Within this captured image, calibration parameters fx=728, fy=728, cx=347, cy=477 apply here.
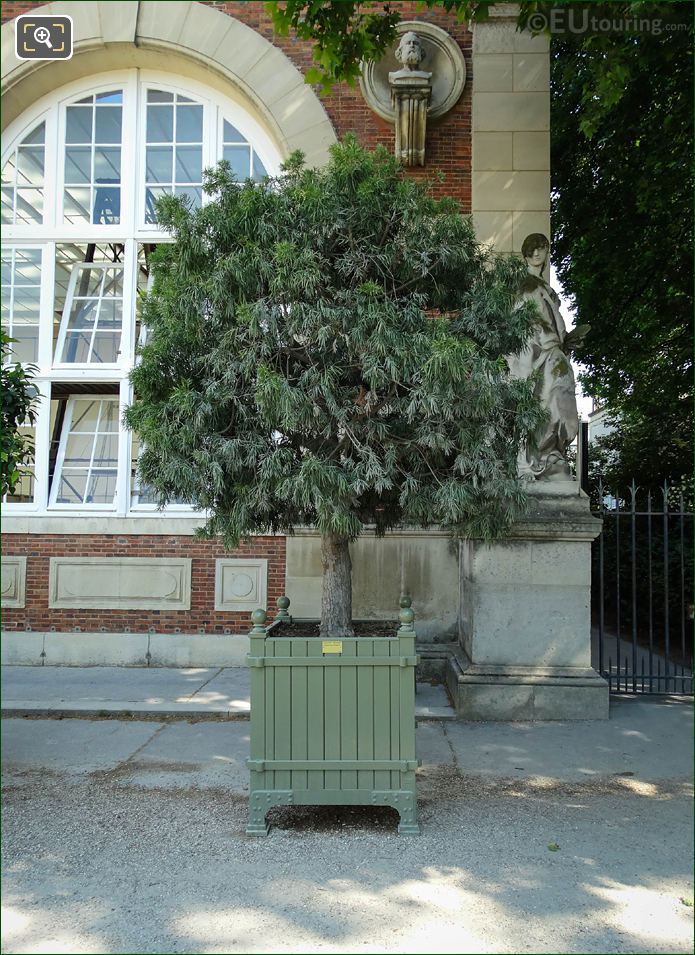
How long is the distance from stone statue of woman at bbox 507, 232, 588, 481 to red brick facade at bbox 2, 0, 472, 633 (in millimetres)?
1939

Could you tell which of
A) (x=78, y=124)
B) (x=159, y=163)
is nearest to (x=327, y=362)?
(x=159, y=163)

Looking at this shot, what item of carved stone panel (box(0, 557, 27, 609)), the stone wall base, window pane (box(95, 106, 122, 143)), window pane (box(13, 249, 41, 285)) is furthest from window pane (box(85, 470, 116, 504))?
the stone wall base

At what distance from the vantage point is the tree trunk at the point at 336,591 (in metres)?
5.32

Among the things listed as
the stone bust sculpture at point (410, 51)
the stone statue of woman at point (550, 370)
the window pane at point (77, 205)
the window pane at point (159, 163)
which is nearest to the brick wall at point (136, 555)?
the stone statue of woman at point (550, 370)

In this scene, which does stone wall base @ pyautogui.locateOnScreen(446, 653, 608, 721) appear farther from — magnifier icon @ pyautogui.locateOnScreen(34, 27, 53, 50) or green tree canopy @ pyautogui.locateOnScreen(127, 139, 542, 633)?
magnifier icon @ pyautogui.locateOnScreen(34, 27, 53, 50)

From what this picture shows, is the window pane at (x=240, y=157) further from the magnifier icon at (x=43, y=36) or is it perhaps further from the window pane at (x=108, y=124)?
the magnifier icon at (x=43, y=36)

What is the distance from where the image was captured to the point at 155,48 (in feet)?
31.7

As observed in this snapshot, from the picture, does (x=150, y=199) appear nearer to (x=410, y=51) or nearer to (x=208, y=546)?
(x=410, y=51)

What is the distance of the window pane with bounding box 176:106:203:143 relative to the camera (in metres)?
10.1

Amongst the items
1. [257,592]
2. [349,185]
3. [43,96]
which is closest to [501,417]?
[349,185]

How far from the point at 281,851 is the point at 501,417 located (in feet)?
9.59

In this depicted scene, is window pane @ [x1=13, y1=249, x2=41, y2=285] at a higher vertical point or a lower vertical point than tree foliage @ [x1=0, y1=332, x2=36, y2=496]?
higher

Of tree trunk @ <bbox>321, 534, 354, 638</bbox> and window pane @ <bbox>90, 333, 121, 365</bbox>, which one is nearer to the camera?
tree trunk @ <bbox>321, 534, 354, 638</bbox>

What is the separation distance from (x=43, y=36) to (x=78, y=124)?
1.09 m
